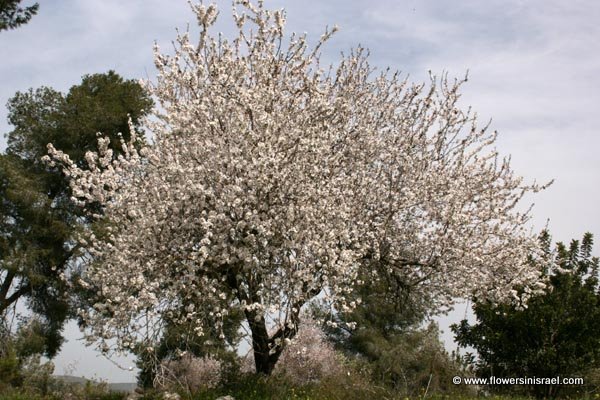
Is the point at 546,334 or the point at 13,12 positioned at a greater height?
the point at 13,12

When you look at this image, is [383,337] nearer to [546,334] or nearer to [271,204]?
[546,334]

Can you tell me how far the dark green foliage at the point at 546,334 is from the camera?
49.3ft

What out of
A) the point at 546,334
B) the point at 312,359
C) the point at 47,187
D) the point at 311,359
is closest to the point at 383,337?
the point at 312,359

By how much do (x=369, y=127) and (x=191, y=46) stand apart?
4585 mm

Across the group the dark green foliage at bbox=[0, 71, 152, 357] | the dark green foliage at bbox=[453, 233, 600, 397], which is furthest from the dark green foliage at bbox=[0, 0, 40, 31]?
the dark green foliage at bbox=[453, 233, 600, 397]

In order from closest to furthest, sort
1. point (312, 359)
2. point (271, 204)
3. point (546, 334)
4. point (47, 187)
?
point (271, 204) < point (546, 334) < point (312, 359) < point (47, 187)

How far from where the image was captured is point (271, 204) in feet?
36.1

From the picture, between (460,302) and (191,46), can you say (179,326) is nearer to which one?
(191,46)

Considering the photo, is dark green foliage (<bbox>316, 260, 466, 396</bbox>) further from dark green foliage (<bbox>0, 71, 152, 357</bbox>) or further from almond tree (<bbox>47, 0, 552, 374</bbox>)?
dark green foliage (<bbox>0, 71, 152, 357</bbox>)

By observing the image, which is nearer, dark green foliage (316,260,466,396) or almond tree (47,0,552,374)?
almond tree (47,0,552,374)

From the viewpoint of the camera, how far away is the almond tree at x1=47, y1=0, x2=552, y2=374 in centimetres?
1087

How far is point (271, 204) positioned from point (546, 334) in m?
8.43

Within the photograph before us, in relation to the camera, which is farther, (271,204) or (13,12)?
(13,12)

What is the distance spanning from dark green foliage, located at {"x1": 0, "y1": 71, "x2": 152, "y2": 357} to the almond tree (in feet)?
Answer: 43.9
